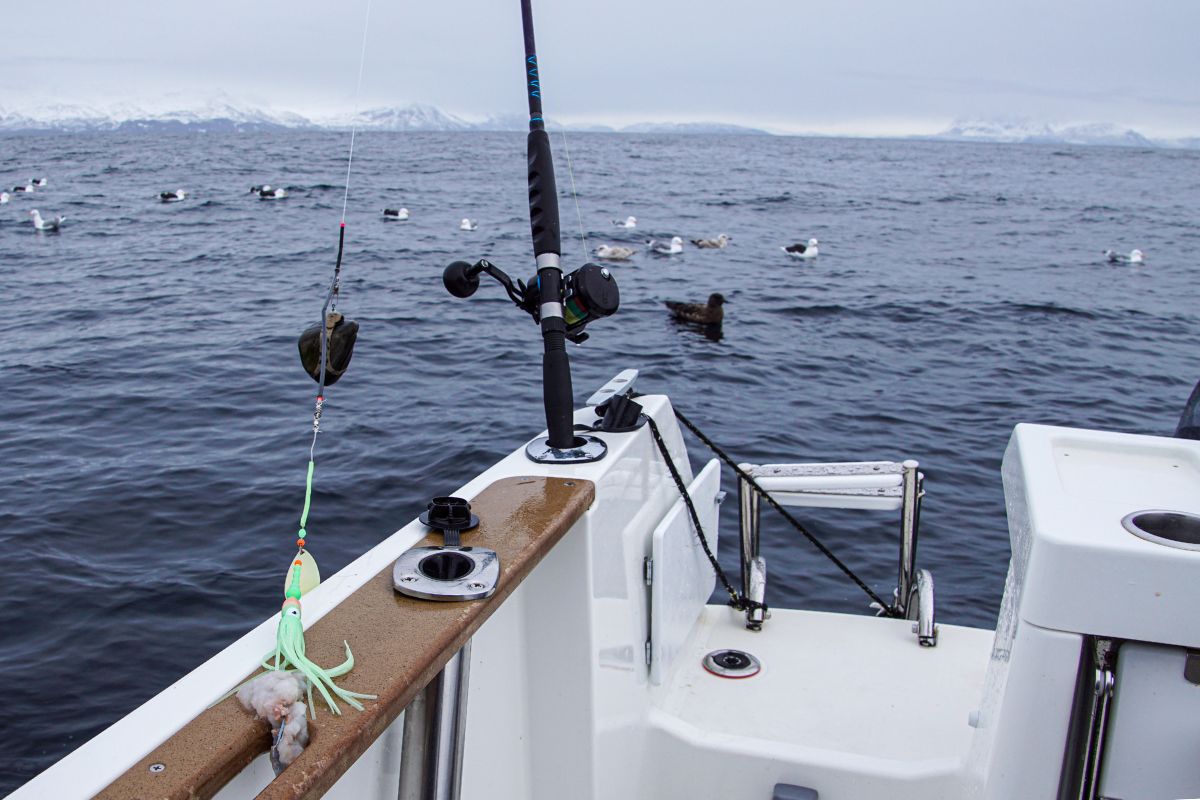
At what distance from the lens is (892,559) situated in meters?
7.11

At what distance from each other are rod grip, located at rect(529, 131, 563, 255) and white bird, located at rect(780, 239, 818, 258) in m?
21.1

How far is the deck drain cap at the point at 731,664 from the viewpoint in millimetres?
3301

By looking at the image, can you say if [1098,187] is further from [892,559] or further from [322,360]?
[322,360]

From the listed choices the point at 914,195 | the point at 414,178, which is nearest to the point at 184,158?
the point at 414,178

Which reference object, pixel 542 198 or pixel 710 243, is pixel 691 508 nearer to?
pixel 542 198

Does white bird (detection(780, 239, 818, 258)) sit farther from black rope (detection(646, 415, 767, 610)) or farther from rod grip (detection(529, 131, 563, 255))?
rod grip (detection(529, 131, 563, 255))

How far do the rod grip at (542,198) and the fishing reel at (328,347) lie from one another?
0.67 metres

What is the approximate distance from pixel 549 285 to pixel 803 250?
21.6m

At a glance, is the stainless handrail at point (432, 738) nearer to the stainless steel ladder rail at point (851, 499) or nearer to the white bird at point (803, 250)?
the stainless steel ladder rail at point (851, 499)

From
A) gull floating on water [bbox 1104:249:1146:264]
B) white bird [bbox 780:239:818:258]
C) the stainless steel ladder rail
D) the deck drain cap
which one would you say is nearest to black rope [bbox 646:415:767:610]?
the stainless steel ladder rail

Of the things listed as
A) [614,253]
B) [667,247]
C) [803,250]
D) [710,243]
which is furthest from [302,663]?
[710,243]

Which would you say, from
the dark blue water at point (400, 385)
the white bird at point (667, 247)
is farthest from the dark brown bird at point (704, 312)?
the white bird at point (667, 247)

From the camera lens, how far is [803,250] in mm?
23328

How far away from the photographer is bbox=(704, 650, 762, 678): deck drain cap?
10.8 feet
